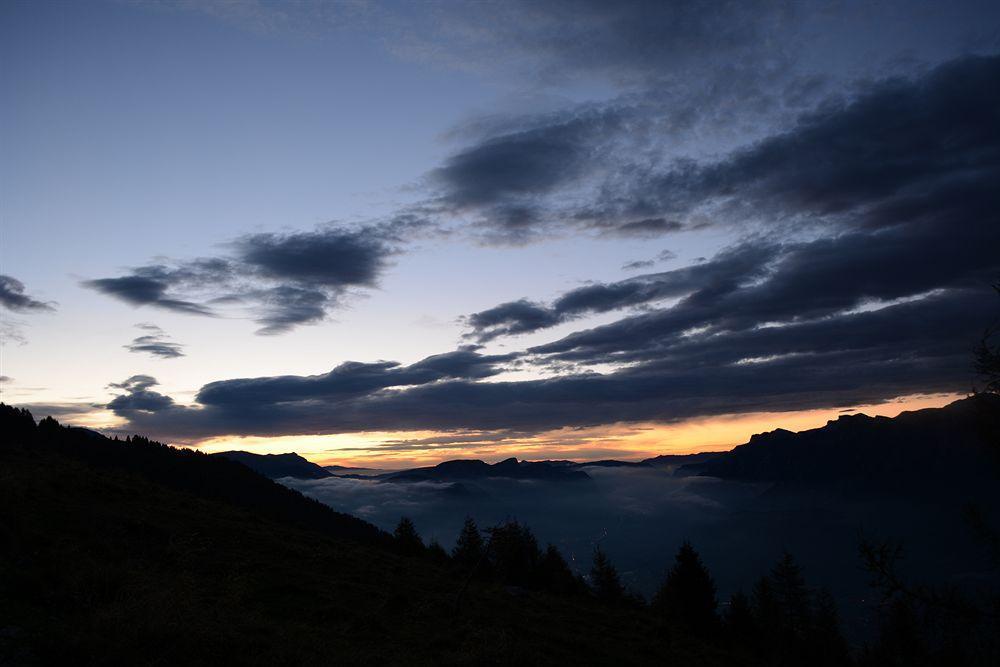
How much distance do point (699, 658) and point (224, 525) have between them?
26482 mm

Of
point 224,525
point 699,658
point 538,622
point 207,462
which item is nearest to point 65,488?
point 224,525

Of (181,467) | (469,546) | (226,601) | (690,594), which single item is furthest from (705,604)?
(181,467)

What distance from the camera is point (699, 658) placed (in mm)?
28297

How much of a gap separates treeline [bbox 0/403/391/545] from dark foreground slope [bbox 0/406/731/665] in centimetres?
5634

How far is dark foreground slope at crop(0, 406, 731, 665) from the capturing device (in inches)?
462

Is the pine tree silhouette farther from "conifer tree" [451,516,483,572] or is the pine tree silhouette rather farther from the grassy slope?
"conifer tree" [451,516,483,572]

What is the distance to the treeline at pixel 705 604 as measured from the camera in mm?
39350

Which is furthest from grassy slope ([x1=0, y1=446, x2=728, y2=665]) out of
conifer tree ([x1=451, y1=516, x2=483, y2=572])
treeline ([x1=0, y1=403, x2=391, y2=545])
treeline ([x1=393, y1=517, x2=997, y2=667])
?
treeline ([x1=0, y1=403, x2=391, y2=545])

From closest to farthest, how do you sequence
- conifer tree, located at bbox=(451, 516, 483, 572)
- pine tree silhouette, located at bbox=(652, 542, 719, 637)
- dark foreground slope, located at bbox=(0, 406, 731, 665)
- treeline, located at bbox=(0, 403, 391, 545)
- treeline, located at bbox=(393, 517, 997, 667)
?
dark foreground slope, located at bbox=(0, 406, 731, 665) < treeline, located at bbox=(393, 517, 997, 667) < pine tree silhouette, located at bbox=(652, 542, 719, 637) < conifer tree, located at bbox=(451, 516, 483, 572) < treeline, located at bbox=(0, 403, 391, 545)

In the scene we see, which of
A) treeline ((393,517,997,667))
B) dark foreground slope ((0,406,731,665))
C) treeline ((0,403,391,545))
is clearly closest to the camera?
dark foreground slope ((0,406,731,665))

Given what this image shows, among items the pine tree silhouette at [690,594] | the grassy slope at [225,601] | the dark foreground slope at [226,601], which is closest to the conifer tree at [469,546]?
the pine tree silhouette at [690,594]

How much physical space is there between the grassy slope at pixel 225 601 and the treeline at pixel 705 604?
187 inches

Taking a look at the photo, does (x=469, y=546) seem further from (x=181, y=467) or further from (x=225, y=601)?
(x=181, y=467)

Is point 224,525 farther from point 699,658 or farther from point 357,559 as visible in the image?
point 699,658
